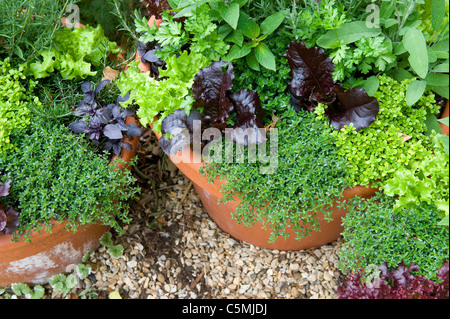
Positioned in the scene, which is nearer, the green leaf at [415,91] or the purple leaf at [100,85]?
the green leaf at [415,91]

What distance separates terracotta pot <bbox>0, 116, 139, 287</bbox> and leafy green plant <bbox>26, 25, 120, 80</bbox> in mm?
356

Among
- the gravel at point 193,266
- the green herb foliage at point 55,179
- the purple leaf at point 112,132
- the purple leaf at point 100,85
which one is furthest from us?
the gravel at point 193,266

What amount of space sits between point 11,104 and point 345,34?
1.49m

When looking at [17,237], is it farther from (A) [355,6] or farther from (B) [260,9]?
(A) [355,6]

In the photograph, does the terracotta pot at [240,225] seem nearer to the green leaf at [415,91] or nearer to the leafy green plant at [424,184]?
the leafy green plant at [424,184]

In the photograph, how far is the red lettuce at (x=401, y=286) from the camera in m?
1.55

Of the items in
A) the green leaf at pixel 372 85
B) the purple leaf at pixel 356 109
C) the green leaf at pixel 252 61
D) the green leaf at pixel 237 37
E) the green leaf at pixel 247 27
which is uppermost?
the green leaf at pixel 247 27

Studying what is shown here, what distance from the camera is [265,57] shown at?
178 centimetres

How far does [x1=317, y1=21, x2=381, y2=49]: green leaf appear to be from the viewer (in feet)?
5.77

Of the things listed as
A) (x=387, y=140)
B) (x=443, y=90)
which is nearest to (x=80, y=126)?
(x=387, y=140)

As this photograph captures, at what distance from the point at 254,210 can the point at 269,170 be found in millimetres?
242

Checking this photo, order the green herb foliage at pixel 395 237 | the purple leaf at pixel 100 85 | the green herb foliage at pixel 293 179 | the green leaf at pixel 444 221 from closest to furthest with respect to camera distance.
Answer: the green leaf at pixel 444 221
the green herb foliage at pixel 395 237
the green herb foliage at pixel 293 179
the purple leaf at pixel 100 85

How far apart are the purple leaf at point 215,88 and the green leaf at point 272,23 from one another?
8.9 inches

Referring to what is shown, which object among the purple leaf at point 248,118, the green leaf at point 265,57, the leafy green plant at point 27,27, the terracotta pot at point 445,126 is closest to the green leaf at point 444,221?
the terracotta pot at point 445,126
